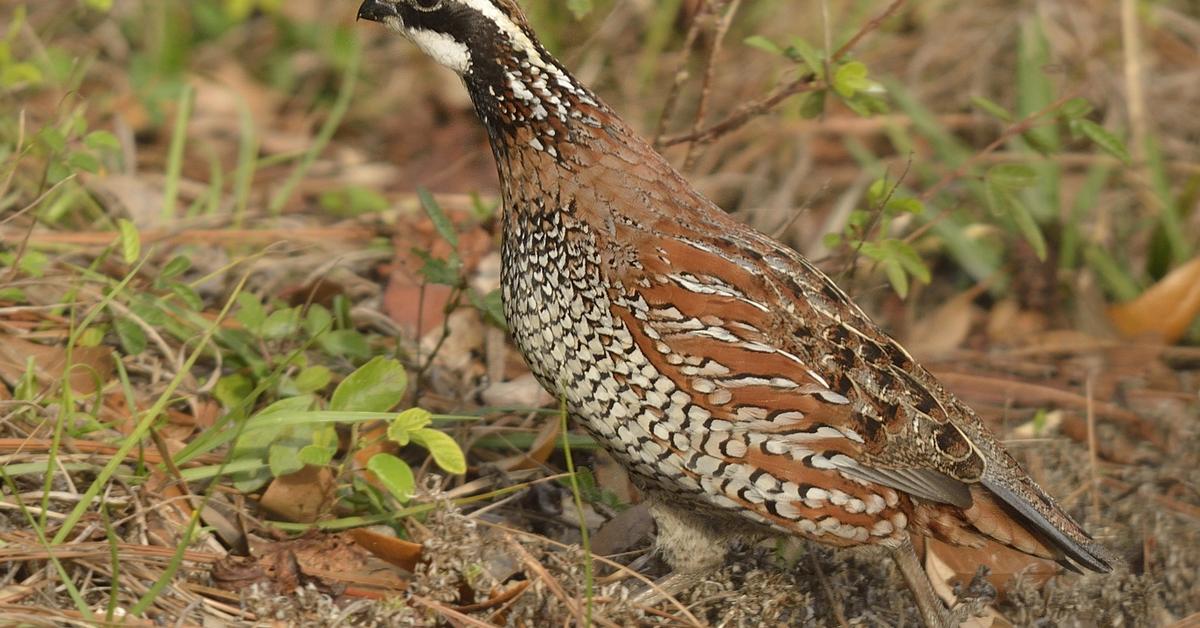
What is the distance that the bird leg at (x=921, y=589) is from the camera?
3.98m

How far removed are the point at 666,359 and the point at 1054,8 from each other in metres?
5.01

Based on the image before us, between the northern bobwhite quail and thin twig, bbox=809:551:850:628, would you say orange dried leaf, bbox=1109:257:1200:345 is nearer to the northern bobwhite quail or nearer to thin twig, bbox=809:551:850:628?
the northern bobwhite quail

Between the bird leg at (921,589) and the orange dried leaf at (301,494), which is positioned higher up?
the orange dried leaf at (301,494)

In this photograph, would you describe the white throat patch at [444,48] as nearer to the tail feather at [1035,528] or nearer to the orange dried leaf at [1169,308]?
the tail feather at [1035,528]

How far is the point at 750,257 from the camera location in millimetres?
3822

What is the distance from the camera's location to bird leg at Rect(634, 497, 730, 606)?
13.2 ft

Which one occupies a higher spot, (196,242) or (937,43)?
(937,43)

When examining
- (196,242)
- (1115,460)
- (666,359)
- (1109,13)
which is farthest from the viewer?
(1109,13)

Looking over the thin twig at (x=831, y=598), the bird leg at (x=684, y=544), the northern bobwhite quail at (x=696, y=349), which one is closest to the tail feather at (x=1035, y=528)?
the northern bobwhite quail at (x=696, y=349)

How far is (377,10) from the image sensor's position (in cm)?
395

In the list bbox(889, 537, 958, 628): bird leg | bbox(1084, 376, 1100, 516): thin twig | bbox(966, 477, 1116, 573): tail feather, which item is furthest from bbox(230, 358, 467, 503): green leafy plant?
bbox(1084, 376, 1100, 516): thin twig

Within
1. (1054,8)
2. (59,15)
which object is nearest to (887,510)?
(1054,8)

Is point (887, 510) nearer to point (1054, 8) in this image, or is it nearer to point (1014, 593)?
point (1014, 593)

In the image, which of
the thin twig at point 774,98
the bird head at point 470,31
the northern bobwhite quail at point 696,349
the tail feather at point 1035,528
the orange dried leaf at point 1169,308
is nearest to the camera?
the northern bobwhite quail at point 696,349
